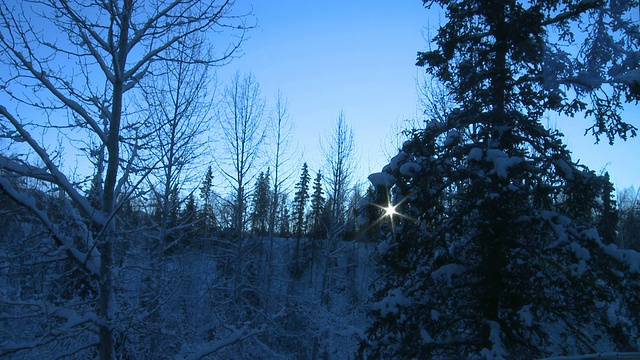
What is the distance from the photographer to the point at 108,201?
464 centimetres

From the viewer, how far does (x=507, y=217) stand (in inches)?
235

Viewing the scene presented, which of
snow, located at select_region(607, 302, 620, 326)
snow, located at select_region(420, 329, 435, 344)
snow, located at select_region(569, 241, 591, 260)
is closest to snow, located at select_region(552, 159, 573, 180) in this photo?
snow, located at select_region(569, 241, 591, 260)

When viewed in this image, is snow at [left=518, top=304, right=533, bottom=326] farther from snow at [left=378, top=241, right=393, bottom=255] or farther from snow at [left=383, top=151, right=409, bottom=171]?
snow at [left=383, top=151, right=409, bottom=171]

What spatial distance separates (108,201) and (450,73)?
639 cm

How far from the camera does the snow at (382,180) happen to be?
21.5ft

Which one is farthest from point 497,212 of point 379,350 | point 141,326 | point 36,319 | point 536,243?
point 36,319

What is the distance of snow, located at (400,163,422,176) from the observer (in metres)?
6.25

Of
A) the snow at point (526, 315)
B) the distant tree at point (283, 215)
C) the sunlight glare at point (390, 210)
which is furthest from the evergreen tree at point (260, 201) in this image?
the snow at point (526, 315)

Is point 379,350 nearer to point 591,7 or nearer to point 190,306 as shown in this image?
point 190,306

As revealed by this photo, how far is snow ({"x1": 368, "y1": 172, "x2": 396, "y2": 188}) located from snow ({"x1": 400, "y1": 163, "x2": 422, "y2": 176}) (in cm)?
36

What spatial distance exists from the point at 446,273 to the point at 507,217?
1.23 m

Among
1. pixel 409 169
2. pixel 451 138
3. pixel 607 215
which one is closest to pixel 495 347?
pixel 409 169

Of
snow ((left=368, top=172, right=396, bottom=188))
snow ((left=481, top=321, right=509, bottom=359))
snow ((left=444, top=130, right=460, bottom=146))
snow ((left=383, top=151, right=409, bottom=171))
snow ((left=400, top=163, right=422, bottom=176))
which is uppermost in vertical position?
snow ((left=444, top=130, right=460, bottom=146))

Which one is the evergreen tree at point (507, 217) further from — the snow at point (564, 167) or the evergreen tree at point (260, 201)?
the evergreen tree at point (260, 201)
